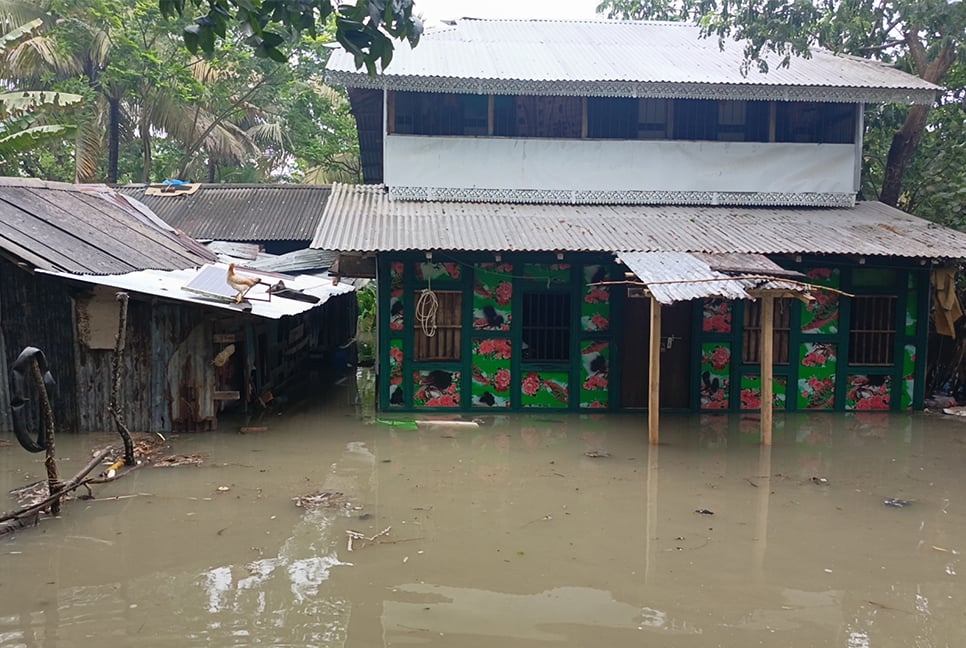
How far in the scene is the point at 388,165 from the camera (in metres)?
11.3

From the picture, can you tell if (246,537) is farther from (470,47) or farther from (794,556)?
(470,47)

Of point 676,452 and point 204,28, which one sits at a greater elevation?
point 204,28

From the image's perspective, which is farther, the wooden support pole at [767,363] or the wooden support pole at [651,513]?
the wooden support pole at [767,363]

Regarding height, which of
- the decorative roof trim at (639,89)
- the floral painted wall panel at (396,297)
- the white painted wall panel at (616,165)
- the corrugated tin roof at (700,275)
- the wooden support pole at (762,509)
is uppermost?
the decorative roof trim at (639,89)

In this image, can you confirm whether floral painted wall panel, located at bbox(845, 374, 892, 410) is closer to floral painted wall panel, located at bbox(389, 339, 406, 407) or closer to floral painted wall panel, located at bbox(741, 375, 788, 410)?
floral painted wall panel, located at bbox(741, 375, 788, 410)

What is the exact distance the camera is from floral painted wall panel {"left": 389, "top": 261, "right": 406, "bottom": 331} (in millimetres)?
9875

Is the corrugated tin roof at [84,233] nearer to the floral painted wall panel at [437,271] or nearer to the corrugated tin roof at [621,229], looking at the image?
the corrugated tin roof at [621,229]

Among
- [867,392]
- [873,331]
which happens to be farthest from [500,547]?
[873,331]

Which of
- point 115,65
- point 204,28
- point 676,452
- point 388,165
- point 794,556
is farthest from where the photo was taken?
point 115,65


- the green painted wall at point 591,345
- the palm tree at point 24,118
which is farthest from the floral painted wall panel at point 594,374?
the palm tree at point 24,118

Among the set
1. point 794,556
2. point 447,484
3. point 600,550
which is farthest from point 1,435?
point 794,556

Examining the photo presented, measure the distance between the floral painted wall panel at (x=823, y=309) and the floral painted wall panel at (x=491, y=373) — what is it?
4.13 m

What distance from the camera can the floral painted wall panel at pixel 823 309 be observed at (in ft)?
33.7

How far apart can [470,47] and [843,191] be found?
6.41m
